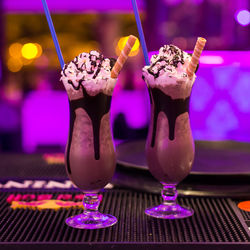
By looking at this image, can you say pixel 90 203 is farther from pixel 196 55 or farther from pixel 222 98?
pixel 222 98

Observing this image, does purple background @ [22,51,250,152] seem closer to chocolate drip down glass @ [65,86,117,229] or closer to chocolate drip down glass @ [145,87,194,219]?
chocolate drip down glass @ [145,87,194,219]

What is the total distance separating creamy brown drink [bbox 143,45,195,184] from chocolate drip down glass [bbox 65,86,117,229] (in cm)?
14

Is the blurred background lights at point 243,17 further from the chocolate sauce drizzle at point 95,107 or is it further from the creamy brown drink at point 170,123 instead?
the chocolate sauce drizzle at point 95,107

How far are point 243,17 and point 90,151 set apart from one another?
348cm

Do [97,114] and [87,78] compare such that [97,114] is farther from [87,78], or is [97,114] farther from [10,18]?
[10,18]

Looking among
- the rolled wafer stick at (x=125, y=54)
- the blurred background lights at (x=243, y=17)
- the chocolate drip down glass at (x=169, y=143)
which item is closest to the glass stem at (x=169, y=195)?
the chocolate drip down glass at (x=169, y=143)

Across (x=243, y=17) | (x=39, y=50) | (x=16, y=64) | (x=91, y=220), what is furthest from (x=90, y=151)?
(x=16, y=64)

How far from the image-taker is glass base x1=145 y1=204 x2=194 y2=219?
123 centimetres

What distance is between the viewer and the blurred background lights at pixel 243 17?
168 inches

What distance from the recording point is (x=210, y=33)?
463 centimetres

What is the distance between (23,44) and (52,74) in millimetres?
1559

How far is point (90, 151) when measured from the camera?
3.93ft

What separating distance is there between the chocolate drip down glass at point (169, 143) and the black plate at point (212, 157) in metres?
0.15

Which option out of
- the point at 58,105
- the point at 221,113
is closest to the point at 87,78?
the point at 221,113
